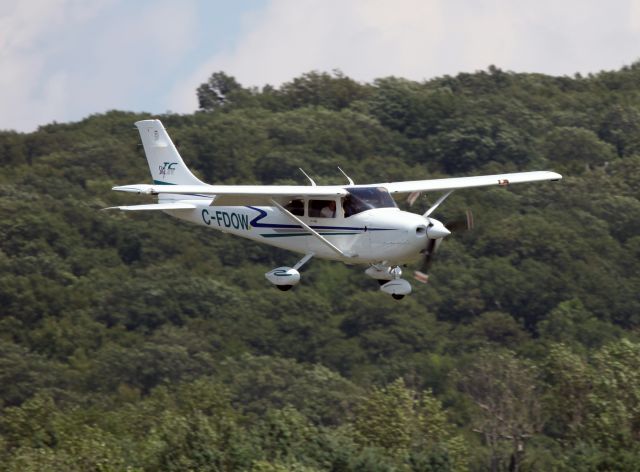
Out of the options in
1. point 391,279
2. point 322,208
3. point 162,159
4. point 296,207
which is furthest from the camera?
point 162,159

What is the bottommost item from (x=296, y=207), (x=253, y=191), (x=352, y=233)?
(x=352, y=233)

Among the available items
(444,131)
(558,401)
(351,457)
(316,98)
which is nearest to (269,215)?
(351,457)

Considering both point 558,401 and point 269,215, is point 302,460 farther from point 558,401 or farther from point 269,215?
point 269,215

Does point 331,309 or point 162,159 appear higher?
point 162,159

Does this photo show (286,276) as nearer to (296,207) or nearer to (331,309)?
(296,207)

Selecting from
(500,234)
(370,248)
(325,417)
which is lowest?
(325,417)

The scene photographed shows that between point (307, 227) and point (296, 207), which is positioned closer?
point (307, 227)

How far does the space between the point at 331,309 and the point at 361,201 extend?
213 feet

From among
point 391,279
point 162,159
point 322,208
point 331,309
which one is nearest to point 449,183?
point 391,279

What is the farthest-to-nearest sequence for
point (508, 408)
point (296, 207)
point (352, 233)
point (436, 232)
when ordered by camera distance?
point (508, 408), point (296, 207), point (352, 233), point (436, 232)

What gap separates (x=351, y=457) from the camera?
180ft

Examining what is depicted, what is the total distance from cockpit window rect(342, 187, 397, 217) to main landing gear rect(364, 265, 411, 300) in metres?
1.28

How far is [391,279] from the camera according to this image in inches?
1223

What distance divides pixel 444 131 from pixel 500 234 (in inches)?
1235
